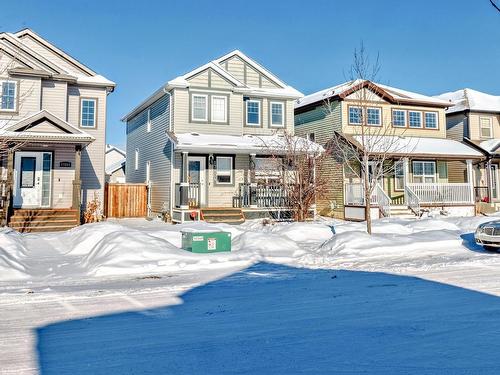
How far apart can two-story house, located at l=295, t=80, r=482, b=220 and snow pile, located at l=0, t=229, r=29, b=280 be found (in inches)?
549

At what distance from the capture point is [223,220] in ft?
61.7

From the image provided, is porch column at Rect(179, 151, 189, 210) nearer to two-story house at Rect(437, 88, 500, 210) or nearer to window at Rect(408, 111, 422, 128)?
window at Rect(408, 111, 422, 128)

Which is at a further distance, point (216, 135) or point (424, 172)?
point (424, 172)

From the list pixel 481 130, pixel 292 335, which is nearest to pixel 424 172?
pixel 481 130

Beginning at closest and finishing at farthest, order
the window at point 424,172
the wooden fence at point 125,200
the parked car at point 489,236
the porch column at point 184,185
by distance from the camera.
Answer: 1. the parked car at point 489,236
2. the porch column at point 184,185
3. the wooden fence at point 125,200
4. the window at point 424,172

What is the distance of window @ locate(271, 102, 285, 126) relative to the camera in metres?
22.4

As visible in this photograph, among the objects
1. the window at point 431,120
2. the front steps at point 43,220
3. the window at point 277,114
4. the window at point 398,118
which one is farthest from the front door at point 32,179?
the window at point 431,120

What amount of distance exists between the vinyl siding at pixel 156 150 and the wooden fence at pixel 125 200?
542 mm

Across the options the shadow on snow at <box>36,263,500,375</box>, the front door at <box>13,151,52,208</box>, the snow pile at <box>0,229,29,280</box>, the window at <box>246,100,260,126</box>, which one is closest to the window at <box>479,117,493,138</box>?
the window at <box>246,100,260,126</box>

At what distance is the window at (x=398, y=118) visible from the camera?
2497 cm

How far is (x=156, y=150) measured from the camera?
22.6 meters

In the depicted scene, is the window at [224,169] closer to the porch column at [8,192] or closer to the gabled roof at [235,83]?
the gabled roof at [235,83]

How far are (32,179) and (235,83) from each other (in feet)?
34.8

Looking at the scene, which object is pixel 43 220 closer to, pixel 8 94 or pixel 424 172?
pixel 8 94
